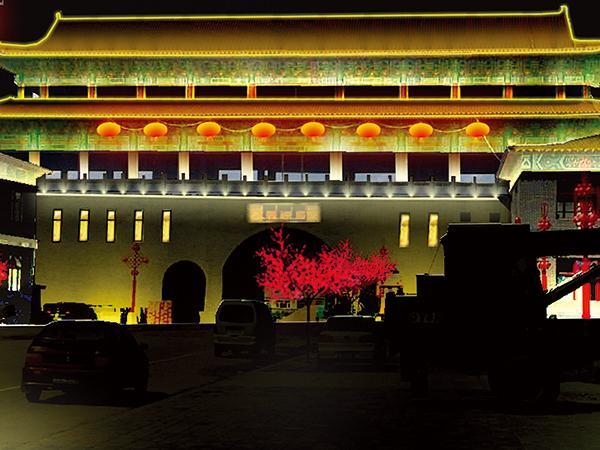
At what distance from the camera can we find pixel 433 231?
6100cm

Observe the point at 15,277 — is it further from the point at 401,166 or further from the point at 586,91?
the point at 586,91

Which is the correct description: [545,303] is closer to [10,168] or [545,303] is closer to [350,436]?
[350,436]

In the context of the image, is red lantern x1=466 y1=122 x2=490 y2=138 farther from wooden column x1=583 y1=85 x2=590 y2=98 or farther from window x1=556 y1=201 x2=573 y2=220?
window x1=556 y1=201 x2=573 y2=220

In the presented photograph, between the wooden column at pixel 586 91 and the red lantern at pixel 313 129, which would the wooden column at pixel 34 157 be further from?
the wooden column at pixel 586 91

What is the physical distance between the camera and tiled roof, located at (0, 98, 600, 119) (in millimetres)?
60000

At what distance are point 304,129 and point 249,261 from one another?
9011mm

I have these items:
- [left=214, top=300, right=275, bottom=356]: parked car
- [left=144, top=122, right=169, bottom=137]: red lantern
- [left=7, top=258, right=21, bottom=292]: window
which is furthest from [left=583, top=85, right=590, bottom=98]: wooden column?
[left=214, top=300, right=275, bottom=356]: parked car

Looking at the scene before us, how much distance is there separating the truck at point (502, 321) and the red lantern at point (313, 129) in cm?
4204

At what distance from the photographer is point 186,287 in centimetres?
6312

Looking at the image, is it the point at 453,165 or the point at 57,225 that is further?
the point at 453,165

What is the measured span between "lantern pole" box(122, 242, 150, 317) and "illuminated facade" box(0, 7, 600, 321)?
0.41 meters

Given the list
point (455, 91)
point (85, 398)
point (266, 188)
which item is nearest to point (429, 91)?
point (455, 91)

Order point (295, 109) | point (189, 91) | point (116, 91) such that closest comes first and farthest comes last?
point (295, 109) → point (189, 91) → point (116, 91)

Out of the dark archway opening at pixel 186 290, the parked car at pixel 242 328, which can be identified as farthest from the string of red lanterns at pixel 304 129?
the parked car at pixel 242 328
